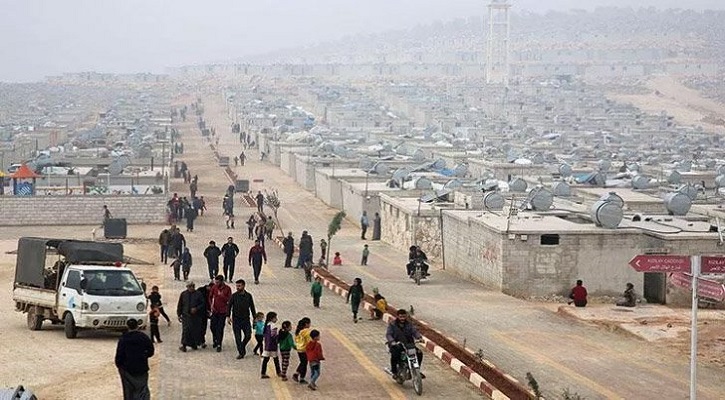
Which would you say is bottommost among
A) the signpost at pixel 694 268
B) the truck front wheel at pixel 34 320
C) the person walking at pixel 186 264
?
the person walking at pixel 186 264

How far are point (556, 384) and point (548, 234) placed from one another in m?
10.4

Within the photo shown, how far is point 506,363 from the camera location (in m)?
17.7

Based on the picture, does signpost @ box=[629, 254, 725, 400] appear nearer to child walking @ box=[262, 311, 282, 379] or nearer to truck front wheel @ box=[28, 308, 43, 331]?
child walking @ box=[262, 311, 282, 379]

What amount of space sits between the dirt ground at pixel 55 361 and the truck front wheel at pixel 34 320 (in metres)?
0.10

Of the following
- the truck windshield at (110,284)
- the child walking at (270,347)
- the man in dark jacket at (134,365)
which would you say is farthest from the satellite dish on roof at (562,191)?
the man in dark jacket at (134,365)

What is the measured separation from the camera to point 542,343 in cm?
1973

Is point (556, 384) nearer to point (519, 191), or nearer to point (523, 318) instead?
point (523, 318)

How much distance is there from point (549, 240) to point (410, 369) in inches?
Answer: 461

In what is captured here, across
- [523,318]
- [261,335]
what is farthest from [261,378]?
[523,318]

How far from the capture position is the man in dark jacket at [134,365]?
13.1 m

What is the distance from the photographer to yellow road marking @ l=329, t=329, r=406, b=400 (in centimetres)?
1501

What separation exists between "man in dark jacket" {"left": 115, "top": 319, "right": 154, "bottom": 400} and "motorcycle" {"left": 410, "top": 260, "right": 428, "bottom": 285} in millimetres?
15501

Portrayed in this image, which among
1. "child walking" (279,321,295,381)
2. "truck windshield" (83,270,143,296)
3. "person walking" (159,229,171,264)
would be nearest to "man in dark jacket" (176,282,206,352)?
"truck windshield" (83,270,143,296)

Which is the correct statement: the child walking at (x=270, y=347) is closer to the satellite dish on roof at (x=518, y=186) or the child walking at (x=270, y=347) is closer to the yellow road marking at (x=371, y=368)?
the yellow road marking at (x=371, y=368)
